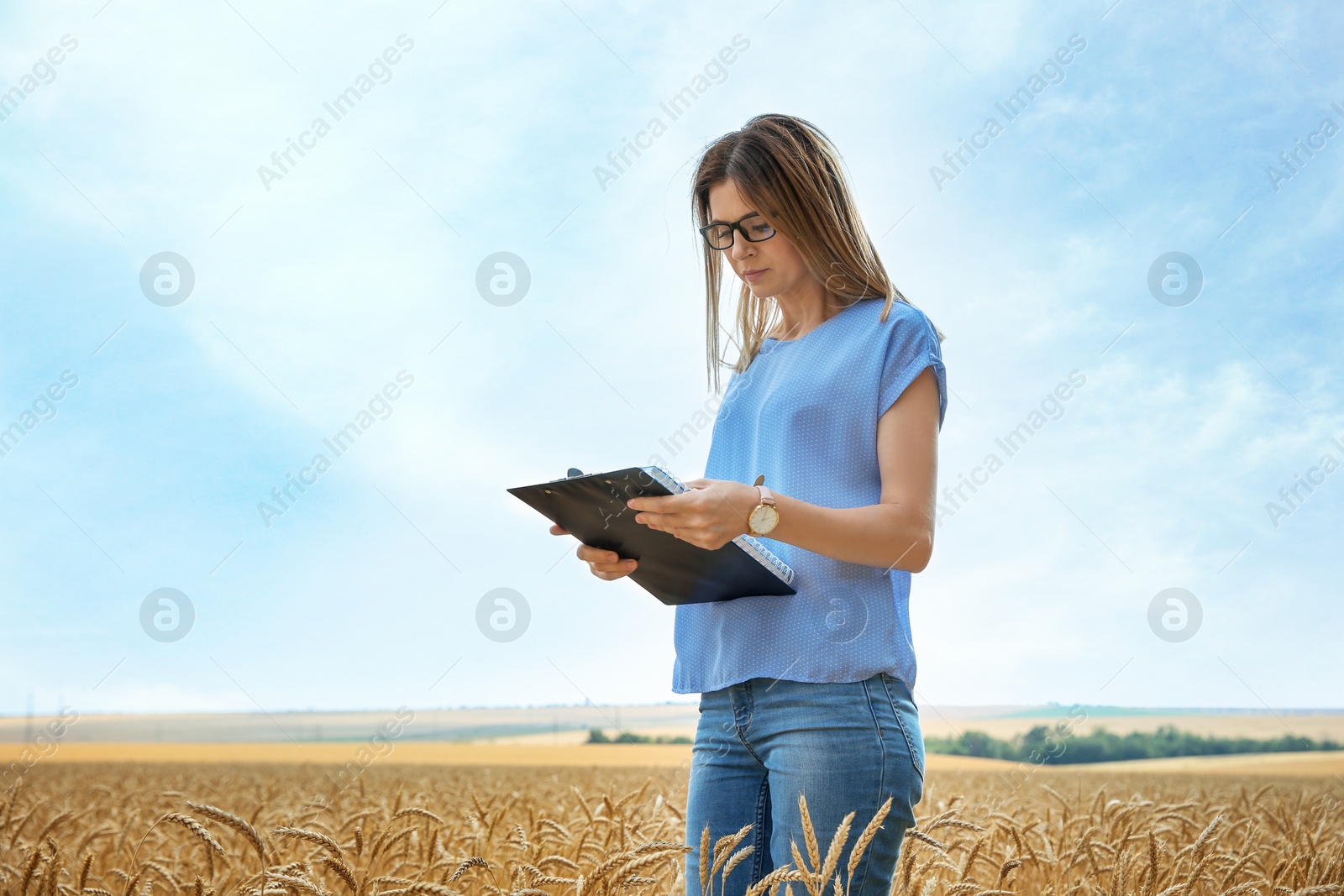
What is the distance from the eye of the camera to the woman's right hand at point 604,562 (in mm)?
2236

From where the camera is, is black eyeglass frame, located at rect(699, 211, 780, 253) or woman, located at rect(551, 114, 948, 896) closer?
woman, located at rect(551, 114, 948, 896)

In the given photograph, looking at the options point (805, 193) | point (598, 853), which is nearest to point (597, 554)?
point (805, 193)

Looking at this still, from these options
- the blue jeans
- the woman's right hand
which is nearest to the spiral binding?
the blue jeans

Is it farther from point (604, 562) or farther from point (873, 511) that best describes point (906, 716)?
point (604, 562)

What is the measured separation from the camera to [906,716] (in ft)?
6.61

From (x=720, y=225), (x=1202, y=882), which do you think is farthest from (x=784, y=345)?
(x=1202, y=882)

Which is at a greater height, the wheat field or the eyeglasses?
the eyeglasses

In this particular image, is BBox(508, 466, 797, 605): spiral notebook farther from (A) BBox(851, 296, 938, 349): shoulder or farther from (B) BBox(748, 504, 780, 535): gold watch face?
(A) BBox(851, 296, 938, 349): shoulder

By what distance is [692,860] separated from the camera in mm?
2125

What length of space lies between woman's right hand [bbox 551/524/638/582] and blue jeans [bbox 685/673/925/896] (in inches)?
13.9

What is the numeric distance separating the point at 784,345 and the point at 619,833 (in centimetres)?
167

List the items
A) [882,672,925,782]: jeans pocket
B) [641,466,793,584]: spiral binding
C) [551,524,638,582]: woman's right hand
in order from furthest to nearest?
[551,524,638,582]: woman's right hand
[882,672,925,782]: jeans pocket
[641,466,793,584]: spiral binding

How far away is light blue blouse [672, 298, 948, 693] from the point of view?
2.03 m

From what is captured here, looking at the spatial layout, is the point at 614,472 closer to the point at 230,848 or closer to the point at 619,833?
the point at 619,833
